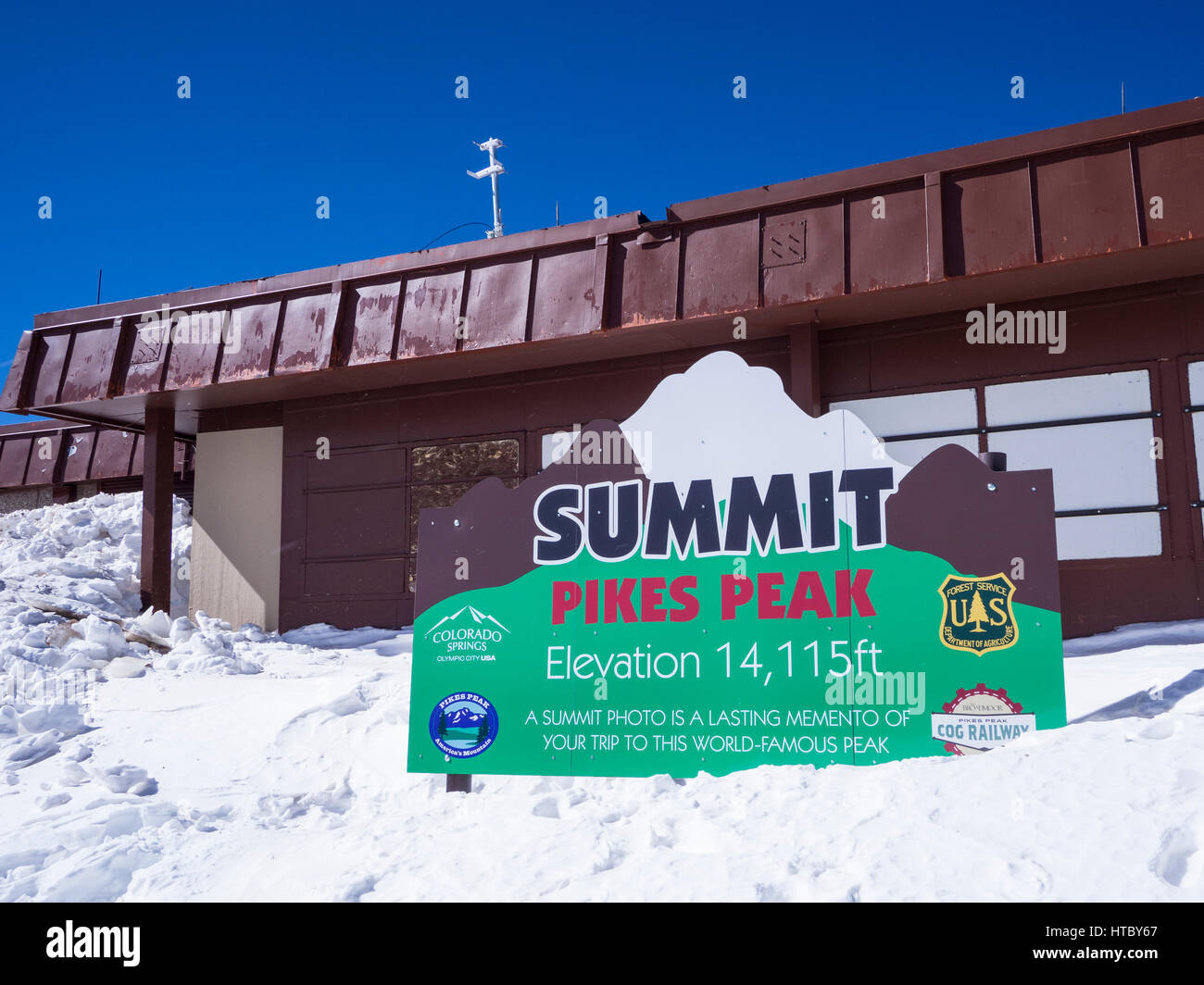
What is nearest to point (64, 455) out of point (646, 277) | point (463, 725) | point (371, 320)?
point (371, 320)

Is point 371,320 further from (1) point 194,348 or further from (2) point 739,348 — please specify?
(2) point 739,348

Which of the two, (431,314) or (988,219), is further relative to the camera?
(431,314)

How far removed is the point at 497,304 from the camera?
10.6m

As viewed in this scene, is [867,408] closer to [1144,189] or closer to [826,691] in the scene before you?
[1144,189]

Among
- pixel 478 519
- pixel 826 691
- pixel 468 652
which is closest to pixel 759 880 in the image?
pixel 826 691

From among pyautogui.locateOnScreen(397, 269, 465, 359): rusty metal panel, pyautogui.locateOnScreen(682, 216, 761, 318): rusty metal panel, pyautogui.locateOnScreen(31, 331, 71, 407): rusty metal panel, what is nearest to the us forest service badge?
pyautogui.locateOnScreen(682, 216, 761, 318): rusty metal panel

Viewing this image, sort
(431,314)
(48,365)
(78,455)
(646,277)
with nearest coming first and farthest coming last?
(646,277), (431,314), (48,365), (78,455)

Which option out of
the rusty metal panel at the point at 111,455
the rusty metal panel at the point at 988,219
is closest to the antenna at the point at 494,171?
the rusty metal panel at the point at 111,455

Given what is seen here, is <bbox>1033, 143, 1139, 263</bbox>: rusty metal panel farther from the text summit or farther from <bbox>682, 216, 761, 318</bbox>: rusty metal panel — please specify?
the text summit

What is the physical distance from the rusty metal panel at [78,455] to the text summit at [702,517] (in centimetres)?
1751

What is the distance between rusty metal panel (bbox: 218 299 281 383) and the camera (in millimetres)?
11859

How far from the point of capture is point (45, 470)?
19.8 m

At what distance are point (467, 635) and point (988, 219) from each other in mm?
6277
